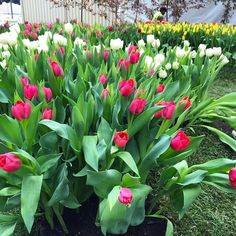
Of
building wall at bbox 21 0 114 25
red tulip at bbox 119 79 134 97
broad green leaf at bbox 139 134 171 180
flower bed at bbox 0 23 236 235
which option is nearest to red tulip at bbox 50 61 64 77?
flower bed at bbox 0 23 236 235

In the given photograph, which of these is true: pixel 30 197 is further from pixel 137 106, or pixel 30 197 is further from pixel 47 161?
pixel 137 106

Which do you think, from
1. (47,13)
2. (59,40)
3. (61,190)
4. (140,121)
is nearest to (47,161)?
(61,190)

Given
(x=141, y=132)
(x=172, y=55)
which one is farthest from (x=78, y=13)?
(x=141, y=132)

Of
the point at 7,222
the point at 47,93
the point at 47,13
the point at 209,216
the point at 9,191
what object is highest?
the point at 47,93

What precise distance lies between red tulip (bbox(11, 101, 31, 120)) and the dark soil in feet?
1.74

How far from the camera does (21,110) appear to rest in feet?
3.52

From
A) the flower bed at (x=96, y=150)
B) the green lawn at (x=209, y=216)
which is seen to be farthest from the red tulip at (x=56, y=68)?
the green lawn at (x=209, y=216)

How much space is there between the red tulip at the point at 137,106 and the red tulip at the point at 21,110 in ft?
1.15

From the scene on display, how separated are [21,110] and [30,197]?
0.27 metres

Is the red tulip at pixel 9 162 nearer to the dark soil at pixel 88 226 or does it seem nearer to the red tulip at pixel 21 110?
the red tulip at pixel 21 110

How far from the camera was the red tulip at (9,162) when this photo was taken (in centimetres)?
96

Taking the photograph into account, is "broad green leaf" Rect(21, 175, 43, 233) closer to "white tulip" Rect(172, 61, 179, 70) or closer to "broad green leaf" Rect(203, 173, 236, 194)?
"broad green leaf" Rect(203, 173, 236, 194)

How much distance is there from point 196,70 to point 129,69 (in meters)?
0.68

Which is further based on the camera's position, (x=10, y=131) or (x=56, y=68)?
(x=56, y=68)
